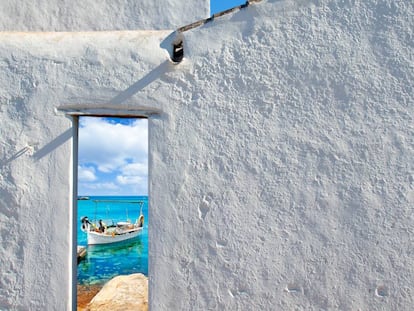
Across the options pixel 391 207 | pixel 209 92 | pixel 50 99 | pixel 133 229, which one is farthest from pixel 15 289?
pixel 133 229

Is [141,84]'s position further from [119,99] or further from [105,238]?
[105,238]

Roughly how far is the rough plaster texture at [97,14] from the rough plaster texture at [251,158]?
1.46ft

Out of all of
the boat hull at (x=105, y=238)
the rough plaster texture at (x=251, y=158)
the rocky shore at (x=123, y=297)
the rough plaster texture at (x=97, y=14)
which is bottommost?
the boat hull at (x=105, y=238)

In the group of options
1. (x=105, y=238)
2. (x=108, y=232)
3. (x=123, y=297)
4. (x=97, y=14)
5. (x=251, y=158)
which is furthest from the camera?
(x=108, y=232)

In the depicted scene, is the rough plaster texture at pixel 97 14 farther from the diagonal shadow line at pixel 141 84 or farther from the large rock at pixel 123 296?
the large rock at pixel 123 296

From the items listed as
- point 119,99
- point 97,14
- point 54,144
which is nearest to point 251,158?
point 119,99

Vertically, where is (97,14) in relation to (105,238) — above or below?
above

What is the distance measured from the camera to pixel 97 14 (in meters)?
4.94

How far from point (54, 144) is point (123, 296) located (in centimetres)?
412

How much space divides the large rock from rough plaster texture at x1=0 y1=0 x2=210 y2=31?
436 cm

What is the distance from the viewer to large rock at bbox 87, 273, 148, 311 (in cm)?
695

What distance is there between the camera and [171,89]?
4.44 meters

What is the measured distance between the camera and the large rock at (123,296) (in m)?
6.95

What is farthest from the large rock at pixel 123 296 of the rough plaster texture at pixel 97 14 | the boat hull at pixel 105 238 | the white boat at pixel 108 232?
the boat hull at pixel 105 238
